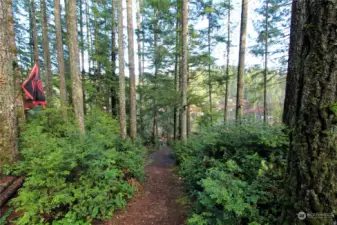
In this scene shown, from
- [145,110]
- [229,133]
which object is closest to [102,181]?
[229,133]

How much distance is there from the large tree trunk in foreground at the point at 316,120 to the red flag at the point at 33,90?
22.7 ft

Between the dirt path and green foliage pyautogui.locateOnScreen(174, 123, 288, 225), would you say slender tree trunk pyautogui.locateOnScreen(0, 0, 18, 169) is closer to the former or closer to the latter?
the dirt path

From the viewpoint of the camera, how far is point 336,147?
1.39m

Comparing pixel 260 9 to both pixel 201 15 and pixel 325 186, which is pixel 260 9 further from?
pixel 325 186

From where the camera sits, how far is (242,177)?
9.60 ft

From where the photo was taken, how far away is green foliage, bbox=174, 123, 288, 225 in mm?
2309

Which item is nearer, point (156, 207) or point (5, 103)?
point (5, 103)

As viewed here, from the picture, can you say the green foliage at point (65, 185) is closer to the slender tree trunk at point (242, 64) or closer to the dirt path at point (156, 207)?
the dirt path at point (156, 207)

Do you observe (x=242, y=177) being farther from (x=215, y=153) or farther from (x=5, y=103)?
(x=5, y=103)

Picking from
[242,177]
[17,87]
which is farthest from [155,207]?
[17,87]

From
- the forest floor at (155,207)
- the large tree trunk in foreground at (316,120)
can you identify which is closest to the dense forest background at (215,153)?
the large tree trunk in foreground at (316,120)

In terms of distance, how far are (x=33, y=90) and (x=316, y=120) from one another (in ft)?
23.5

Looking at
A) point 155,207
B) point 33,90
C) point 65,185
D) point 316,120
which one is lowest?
point 155,207

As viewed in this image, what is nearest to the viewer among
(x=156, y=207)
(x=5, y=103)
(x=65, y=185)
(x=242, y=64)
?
(x=65, y=185)
